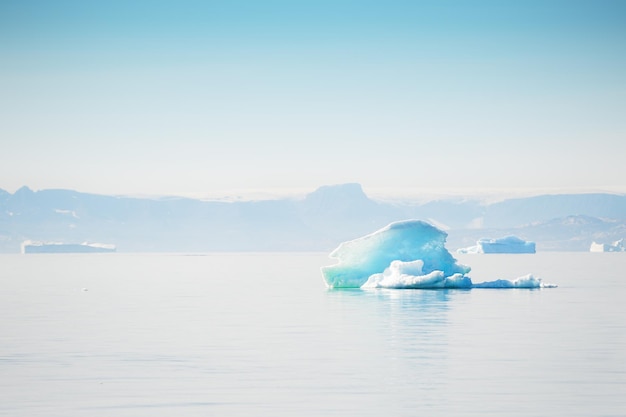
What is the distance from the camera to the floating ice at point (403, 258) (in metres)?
40.6

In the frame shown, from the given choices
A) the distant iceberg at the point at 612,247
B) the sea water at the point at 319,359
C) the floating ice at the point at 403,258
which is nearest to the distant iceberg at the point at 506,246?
the distant iceberg at the point at 612,247

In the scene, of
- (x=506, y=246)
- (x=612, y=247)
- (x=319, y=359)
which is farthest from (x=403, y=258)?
(x=612, y=247)

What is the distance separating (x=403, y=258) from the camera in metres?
41.8

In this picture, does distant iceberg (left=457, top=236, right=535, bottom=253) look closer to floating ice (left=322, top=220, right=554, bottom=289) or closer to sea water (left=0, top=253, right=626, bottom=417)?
floating ice (left=322, top=220, right=554, bottom=289)

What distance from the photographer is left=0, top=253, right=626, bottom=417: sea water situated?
14.6 meters

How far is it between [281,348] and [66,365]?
477 centimetres

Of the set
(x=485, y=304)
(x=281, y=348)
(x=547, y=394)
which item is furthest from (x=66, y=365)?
(x=485, y=304)

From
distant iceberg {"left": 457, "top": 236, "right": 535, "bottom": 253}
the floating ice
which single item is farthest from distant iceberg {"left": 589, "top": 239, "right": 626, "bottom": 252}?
the floating ice

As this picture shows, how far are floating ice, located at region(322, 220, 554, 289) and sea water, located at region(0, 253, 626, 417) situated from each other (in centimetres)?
444

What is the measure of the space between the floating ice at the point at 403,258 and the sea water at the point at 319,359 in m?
4.44

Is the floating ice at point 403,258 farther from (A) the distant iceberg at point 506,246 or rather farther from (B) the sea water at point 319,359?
(A) the distant iceberg at point 506,246

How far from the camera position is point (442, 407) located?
557 inches

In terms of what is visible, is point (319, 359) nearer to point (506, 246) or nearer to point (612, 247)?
point (506, 246)

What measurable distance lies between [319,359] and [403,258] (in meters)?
22.4
